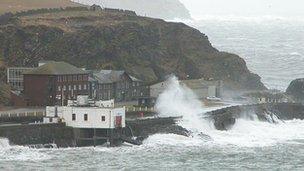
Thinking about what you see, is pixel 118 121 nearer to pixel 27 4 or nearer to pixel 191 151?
pixel 191 151

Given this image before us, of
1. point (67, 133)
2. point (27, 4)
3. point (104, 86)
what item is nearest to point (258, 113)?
point (104, 86)

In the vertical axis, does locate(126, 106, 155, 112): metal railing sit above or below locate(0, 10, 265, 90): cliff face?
below

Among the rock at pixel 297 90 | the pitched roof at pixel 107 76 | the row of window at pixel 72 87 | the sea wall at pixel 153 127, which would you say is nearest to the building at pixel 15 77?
the pitched roof at pixel 107 76

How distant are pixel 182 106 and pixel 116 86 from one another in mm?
9497

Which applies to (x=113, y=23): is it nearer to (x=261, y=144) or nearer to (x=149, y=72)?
(x=149, y=72)

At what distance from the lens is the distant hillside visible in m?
146

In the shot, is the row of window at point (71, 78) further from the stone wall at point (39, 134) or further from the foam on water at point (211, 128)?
the stone wall at point (39, 134)

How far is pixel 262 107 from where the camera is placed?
108438 mm

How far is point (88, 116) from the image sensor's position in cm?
8825

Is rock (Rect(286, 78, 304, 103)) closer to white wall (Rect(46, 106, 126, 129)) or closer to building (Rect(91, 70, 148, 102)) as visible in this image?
building (Rect(91, 70, 148, 102))

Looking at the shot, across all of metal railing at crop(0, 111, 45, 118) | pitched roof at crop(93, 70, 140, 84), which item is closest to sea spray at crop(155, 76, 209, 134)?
pitched roof at crop(93, 70, 140, 84)

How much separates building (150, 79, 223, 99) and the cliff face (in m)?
5.11

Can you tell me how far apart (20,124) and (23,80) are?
53.0 feet

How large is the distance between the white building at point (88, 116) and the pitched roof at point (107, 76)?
61.3ft
